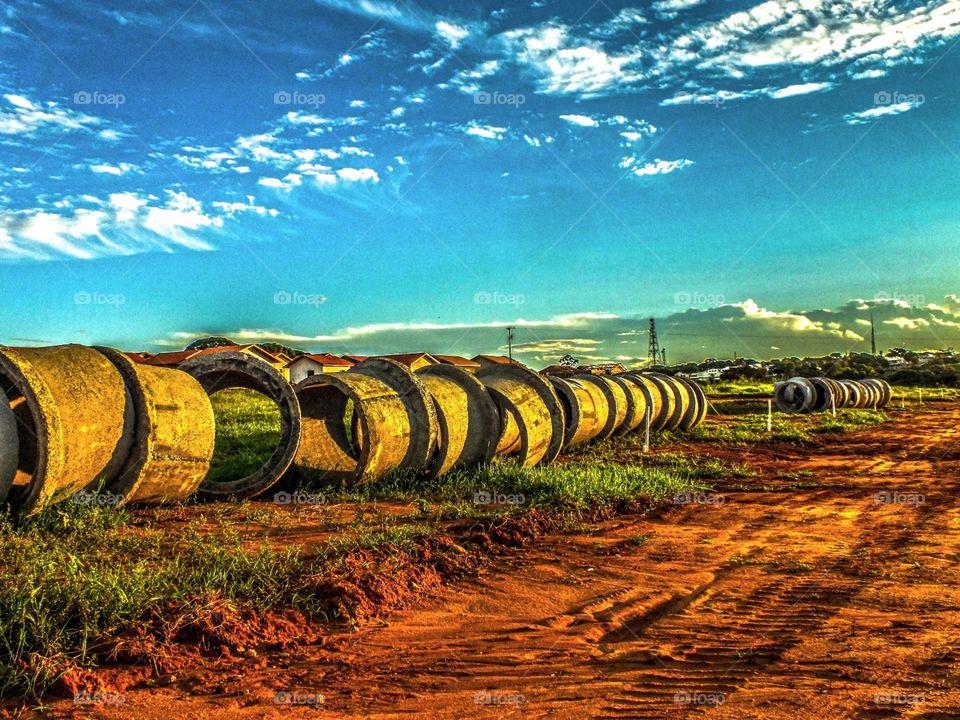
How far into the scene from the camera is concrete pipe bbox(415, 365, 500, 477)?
31.8ft

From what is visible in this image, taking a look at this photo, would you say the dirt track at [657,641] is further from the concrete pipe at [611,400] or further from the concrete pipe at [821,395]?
the concrete pipe at [821,395]

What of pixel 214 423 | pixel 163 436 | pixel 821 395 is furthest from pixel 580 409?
pixel 821 395

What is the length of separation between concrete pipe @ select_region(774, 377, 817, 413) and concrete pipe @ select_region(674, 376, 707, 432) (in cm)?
840

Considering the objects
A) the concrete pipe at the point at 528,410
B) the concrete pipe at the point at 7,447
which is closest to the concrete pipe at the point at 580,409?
the concrete pipe at the point at 528,410

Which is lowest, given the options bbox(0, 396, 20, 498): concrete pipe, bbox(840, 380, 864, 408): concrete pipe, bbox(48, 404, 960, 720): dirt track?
bbox(48, 404, 960, 720): dirt track

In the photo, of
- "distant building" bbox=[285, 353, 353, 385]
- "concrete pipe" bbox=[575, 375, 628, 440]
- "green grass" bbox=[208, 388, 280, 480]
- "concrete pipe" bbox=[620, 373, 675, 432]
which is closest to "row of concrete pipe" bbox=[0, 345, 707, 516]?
"green grass" bbox=[208, 388, 280, 480]

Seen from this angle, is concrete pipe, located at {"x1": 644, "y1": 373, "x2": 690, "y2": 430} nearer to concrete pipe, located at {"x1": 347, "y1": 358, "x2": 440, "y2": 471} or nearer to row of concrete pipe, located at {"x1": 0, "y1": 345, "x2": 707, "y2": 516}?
row of concrete pipe, located at {"x1": 0, "y1": 345, "x2": 707, "y2": 516}

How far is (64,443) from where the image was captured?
620 centimetres

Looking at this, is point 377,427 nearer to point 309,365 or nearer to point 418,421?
point 418,421

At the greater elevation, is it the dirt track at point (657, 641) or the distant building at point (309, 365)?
the distant building at point (309, 365)

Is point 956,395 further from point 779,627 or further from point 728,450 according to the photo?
point 779,627

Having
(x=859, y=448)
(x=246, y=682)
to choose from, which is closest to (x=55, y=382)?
(x=246, y=682)

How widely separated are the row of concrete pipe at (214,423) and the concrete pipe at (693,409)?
7.46 metres

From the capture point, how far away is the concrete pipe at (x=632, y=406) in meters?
17.2
